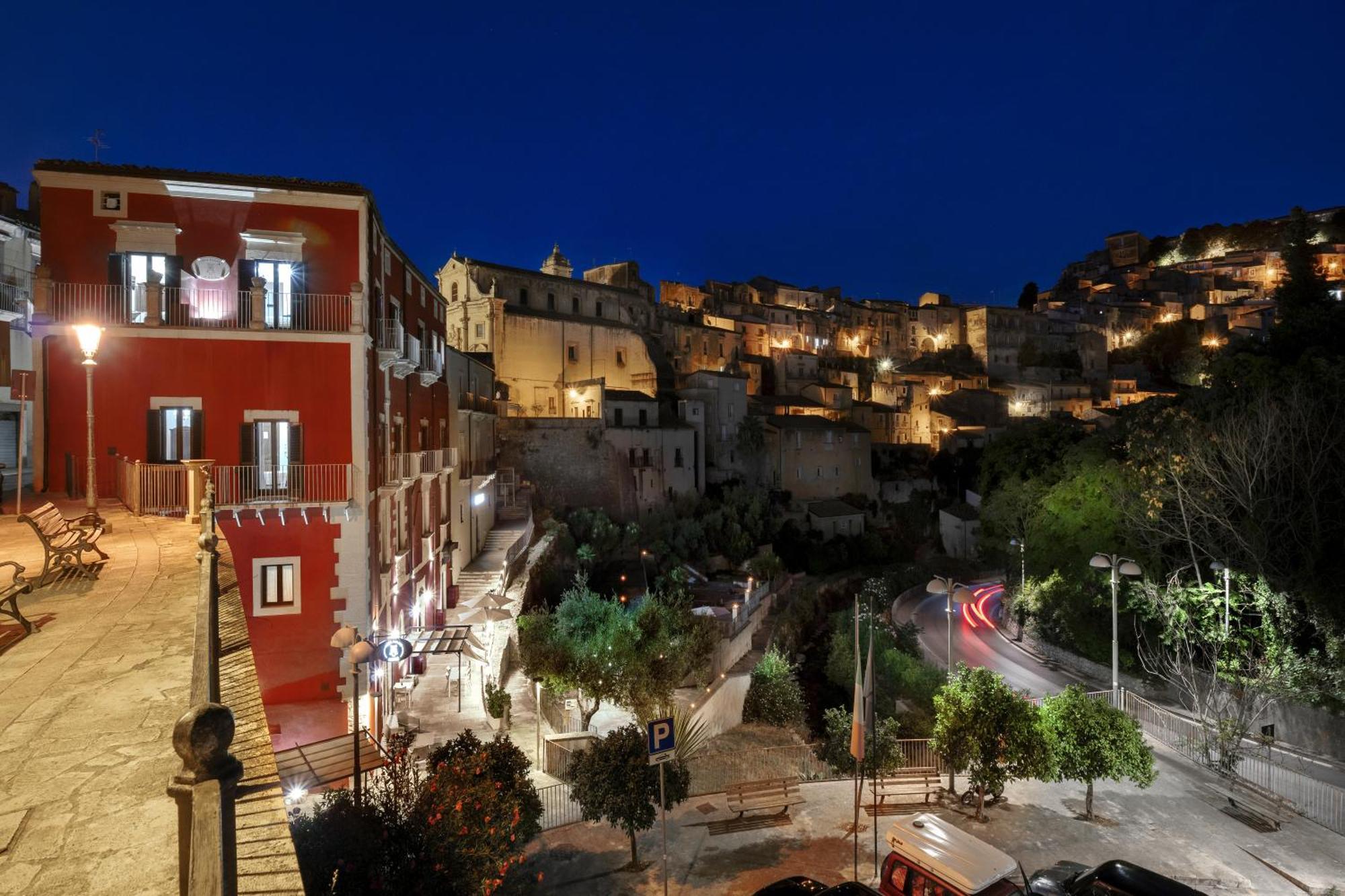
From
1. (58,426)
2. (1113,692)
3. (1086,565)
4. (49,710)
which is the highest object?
(58,426)

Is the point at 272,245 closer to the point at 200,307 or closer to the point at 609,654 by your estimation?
the point at 200,307

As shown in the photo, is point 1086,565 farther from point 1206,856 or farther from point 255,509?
point 255,509

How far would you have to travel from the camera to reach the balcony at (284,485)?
13891mm

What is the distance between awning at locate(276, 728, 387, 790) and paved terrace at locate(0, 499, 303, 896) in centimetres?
444

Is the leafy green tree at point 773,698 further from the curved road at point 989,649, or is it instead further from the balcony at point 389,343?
the balcony at point 389,343

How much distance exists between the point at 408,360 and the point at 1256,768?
75.6 feet

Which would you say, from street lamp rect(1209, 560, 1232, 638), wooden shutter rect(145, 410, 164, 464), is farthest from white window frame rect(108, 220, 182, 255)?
street lamp rect(1209, 560, 1232, 638)

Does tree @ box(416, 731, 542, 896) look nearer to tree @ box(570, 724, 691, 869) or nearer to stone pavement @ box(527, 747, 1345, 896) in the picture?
tree @ box(570, 724, 691, 869)

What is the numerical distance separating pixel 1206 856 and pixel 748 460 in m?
40.3

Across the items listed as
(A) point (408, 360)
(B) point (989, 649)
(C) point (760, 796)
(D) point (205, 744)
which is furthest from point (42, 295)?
(B) point (989, 649)

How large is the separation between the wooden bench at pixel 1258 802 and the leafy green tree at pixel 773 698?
11.1m

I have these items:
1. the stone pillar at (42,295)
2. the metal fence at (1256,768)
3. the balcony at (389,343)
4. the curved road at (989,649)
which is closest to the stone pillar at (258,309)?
the balcony at (389,343)

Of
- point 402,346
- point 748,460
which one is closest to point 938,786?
point 402,346

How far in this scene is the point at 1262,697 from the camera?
16.3 m
